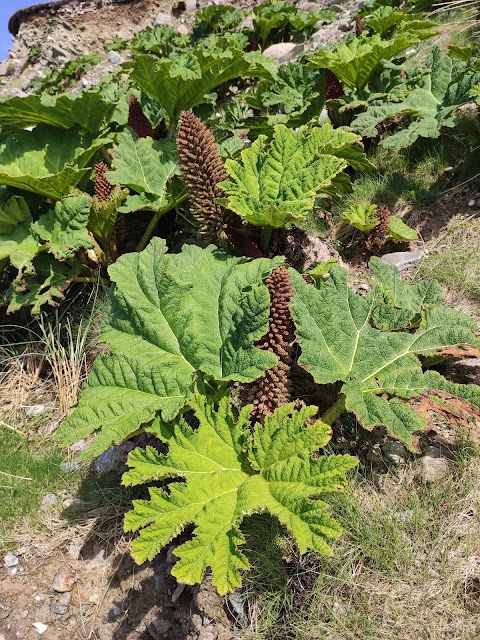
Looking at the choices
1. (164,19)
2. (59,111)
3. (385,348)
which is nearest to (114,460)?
(385,348)

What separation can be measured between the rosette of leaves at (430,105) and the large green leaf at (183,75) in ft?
3.52

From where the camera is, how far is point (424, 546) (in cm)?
181

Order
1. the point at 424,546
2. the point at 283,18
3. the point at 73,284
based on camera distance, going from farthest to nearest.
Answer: the point at 283,18 < the point at 73,284 < the point at 424,546

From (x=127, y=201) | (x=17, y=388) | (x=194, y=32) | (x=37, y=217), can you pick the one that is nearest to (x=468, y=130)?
(x=127, y=201)

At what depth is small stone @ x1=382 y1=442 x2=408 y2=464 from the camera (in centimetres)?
210

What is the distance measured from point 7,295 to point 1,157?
959mm

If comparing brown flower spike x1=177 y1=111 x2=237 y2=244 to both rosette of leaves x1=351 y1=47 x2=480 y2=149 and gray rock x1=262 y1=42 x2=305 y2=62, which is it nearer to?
rosette of leaves x1=351 y1=47 x2=480 y2=149

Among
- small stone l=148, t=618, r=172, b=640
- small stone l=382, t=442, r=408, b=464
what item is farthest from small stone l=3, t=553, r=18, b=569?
small stone l=382, t=442, r=408, b=464

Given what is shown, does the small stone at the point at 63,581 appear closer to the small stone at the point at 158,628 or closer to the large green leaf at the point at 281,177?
the small stone at the point at 158,628

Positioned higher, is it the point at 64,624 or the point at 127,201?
the point at 127,201

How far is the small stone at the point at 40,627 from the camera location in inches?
88.4

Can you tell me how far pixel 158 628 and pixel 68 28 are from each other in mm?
→ 17766

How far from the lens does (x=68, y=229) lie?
309cm

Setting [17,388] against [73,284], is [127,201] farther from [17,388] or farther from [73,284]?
[17,388]
